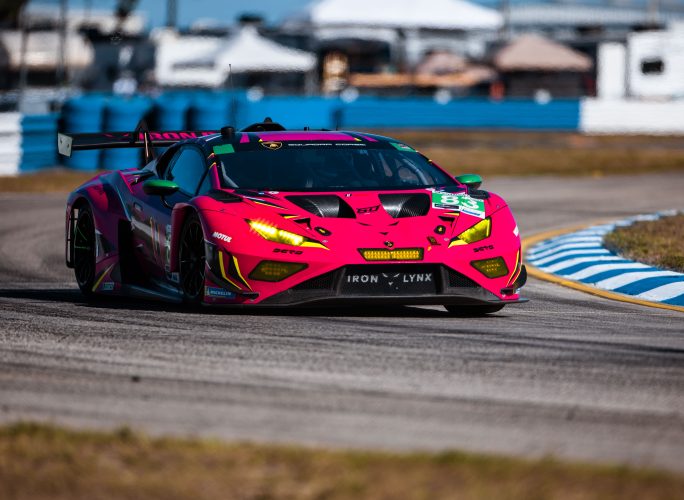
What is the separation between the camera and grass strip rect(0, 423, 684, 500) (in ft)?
13.7

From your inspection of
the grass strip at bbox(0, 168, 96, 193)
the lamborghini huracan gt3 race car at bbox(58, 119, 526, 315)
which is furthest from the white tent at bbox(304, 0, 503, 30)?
the lamborghini huracan gt3 race car at bbox(58, 119, 526, 315)

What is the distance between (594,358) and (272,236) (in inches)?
92.4

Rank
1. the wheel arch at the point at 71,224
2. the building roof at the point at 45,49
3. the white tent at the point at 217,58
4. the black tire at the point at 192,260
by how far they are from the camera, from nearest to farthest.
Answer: the black tire at the point at 192,260 → the wheel arch at the point at 71,224 → the white tent at the point at 217,58 → the building roof at the point at 45,49

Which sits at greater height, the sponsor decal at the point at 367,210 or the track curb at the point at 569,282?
the sponsor decal at the point at 367,210

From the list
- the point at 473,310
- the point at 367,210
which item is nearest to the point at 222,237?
the point at 367,210

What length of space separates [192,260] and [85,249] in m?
2.05

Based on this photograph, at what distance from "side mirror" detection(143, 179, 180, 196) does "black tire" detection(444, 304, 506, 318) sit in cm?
191

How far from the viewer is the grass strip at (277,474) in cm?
418

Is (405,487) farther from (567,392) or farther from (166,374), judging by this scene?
(166,374)

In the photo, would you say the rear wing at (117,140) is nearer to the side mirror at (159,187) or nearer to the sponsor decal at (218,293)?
the side mirror at (159,187)

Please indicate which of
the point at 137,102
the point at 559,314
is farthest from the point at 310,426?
the point at 137,102

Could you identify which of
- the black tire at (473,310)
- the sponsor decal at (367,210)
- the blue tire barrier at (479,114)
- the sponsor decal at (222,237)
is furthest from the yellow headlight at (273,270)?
the blue tire barrier at (479,114)

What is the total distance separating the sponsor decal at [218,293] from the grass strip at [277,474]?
11.7ft

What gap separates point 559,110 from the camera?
1662 inches
